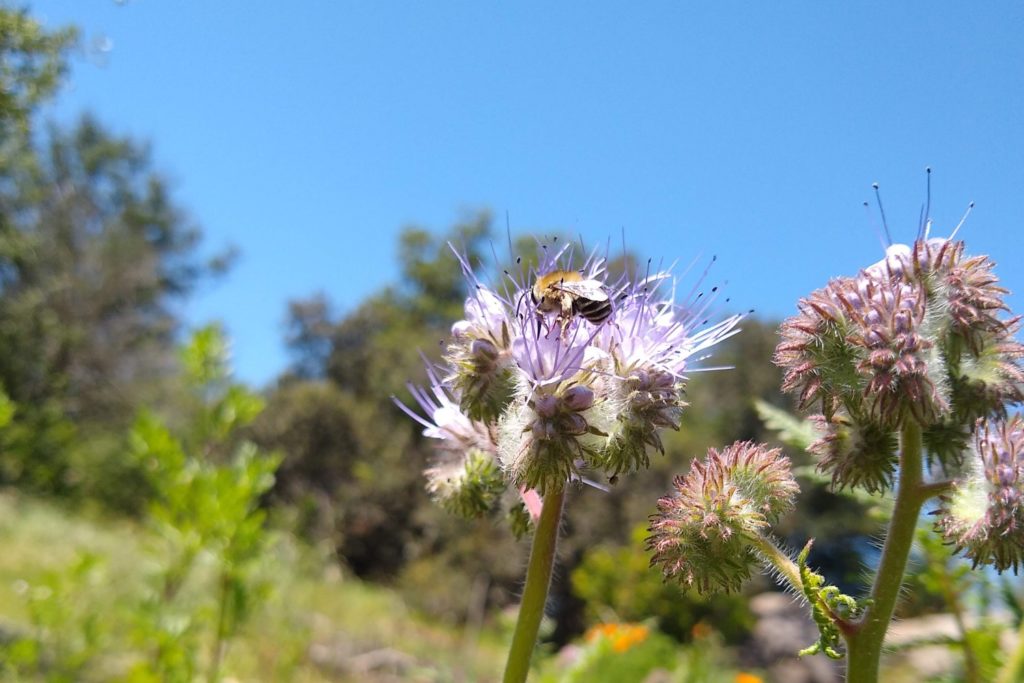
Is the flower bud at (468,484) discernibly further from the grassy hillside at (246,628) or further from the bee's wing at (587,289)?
the grassy hillside at (246,628)

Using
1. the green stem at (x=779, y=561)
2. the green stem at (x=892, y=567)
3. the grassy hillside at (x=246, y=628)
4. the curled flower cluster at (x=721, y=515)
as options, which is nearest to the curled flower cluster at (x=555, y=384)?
the curled flower cluster at (x=721, y=515)

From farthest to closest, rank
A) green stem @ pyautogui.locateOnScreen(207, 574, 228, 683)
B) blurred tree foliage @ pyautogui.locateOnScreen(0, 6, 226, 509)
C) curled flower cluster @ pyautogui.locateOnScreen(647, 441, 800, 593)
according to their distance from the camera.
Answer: blurred tree foliage @ pyautogui.locateOnScreen(0, 6, 226, 509), green stem @ pyautogui.locateOnScreen(207, 574, 228, 683), curled flower cluster @ pyautogui.locateOnScreen(647, 441, 800, 593)

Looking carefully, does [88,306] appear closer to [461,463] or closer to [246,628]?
[246,628]

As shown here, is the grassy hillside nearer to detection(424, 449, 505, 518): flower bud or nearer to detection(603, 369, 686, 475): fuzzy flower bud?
detection(424, 449, 505, 518): flower bud

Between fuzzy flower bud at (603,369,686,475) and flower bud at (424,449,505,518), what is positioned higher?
fuzzy flower bud at (603,369,686,475)

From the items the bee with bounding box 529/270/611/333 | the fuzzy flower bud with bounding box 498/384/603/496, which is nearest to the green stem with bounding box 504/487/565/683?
the fuzzy flower bud with bounding box 498/384/603/496

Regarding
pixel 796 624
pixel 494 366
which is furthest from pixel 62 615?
pixel 796 624
